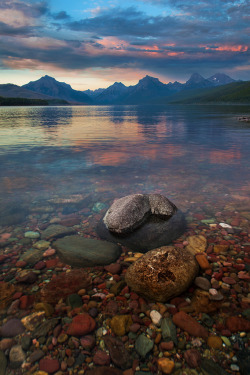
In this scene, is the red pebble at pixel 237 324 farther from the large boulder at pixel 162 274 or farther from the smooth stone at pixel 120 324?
the smooth stone at pixel 120 324

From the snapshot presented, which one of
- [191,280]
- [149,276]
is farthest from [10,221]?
[191,280]

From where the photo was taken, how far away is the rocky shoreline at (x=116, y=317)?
157 inches

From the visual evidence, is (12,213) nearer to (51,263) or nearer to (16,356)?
(51,263)

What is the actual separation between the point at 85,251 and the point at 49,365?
11.1 feet

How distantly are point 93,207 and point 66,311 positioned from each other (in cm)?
573

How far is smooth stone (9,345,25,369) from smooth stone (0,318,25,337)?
0.32 meters

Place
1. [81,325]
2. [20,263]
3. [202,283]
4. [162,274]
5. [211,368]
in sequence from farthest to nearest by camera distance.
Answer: [20,263] → [202,283] → [162,274] → [81,325] → [211,368]

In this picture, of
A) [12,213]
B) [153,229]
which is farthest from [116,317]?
[12,213]

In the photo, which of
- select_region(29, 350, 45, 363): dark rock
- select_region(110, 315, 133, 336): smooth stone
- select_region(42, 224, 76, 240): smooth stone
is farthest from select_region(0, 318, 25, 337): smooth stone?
select_region(42, 224, 76, 240): smooth stone

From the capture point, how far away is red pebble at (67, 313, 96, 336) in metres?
4.55

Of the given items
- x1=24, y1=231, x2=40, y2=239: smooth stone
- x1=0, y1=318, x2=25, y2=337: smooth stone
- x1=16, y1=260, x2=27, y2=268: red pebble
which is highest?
x1=24, y1=231, x2=40, y2=239: smooth stone

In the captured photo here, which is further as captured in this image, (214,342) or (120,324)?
(120,324)

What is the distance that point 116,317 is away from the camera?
192 inches

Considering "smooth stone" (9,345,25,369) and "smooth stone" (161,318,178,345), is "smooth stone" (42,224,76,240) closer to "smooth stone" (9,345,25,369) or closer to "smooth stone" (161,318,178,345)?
"smooth stone" (9,345,25,369)
